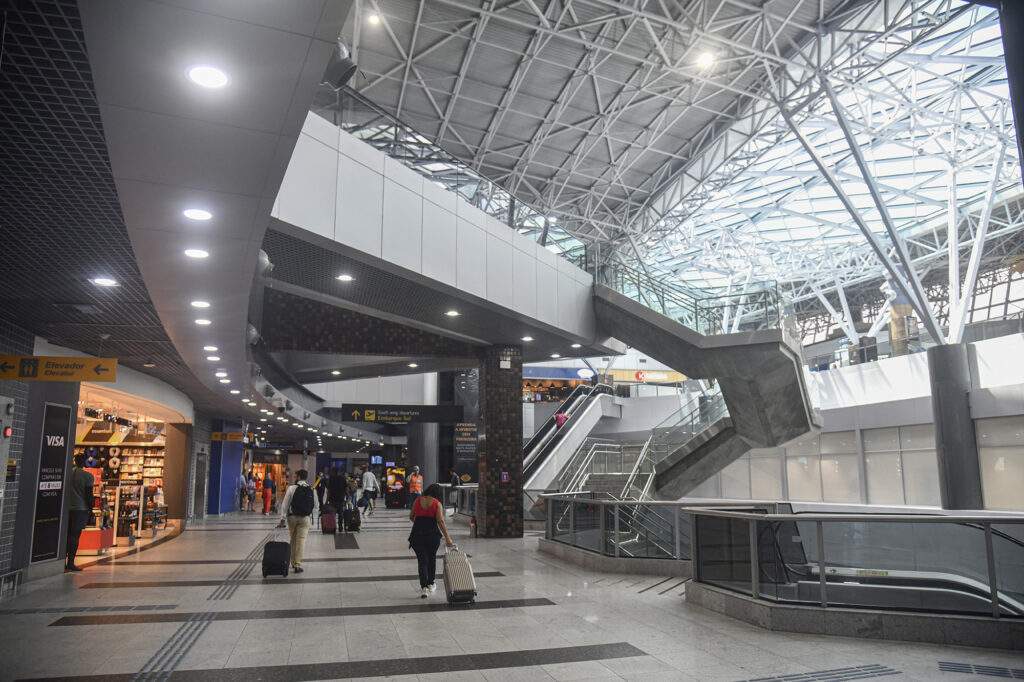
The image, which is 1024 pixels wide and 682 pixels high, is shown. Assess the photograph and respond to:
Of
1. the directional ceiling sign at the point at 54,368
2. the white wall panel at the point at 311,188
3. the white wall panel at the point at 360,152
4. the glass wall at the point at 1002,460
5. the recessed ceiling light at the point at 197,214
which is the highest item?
the white wall panel at the point at 360,152

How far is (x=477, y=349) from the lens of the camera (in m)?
19.3

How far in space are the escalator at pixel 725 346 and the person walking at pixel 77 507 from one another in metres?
12.3

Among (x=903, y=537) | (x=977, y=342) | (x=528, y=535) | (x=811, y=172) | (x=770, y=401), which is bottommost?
(x=528, y=535)

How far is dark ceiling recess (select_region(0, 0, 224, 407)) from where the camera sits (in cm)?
386

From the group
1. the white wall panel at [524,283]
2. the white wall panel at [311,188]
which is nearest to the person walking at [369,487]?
the white wall panel at [524,283]

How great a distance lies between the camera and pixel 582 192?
108 feet

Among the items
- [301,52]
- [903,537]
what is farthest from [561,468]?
[301,52]

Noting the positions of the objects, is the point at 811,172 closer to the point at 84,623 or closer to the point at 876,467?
the point at 876,467

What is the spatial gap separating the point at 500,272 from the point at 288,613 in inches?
336

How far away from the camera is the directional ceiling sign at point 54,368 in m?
9.31

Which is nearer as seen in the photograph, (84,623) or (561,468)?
(84,623)

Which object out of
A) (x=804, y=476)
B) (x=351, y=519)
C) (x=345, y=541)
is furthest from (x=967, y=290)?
(x=351, y=519)

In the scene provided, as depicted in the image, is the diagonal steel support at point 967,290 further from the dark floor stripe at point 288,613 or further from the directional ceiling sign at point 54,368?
the directional ceiling sign at point 54,368

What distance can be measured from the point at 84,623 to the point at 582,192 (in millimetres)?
28151
